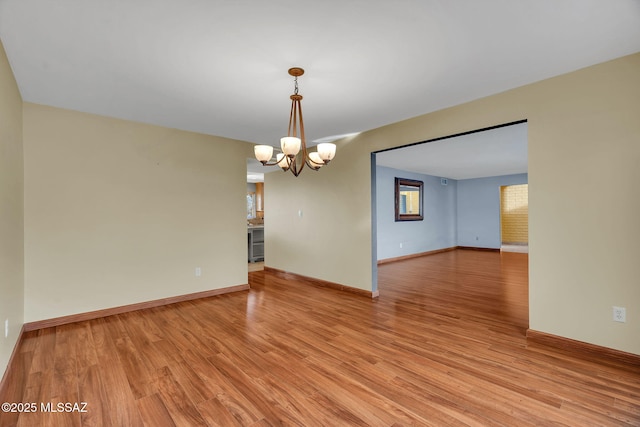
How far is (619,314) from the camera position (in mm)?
2289

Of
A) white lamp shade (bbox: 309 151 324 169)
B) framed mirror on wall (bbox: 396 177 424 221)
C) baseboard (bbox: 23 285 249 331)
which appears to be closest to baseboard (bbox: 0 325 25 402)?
baseboard (bbox: 23 285 249 331)

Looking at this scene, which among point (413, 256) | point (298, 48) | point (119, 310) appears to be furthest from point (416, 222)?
point (119, 310)

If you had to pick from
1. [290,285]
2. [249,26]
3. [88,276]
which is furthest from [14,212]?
[290,285]

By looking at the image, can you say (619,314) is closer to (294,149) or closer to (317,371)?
(317,371)

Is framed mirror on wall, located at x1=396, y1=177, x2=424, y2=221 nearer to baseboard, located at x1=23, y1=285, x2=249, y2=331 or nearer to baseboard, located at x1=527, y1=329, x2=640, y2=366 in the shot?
baseboard, located at x1=23, y1=285, x2=249, y2=331

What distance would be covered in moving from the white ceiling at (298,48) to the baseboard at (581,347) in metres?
2.29

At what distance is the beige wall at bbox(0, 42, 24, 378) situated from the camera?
82.2 inches

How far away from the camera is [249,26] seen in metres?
1.88

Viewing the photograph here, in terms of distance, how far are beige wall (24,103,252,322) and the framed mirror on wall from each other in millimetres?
4206


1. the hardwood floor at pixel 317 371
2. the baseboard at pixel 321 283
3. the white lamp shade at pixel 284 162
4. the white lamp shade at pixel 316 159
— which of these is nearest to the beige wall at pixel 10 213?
the hardwood floor at pixel 317 371

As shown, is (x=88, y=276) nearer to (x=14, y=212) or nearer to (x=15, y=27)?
(x=14, y=212)

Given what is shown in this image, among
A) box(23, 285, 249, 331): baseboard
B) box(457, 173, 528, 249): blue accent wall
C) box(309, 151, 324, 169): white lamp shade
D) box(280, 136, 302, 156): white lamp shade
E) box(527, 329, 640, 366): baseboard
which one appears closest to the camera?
box(527, 329, 640, 366): baseboard

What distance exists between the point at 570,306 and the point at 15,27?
4600 mm

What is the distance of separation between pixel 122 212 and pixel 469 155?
5.88m
